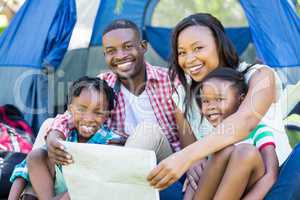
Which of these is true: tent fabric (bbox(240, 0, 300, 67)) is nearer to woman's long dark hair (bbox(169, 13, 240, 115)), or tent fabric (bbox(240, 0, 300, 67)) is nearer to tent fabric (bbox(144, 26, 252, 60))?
tent fabric (bbox(144, 26, 252, 60))

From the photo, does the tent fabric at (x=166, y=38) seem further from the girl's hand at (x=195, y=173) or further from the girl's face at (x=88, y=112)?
the girl's hand at (x=195, y=173)

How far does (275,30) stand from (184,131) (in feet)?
3.22

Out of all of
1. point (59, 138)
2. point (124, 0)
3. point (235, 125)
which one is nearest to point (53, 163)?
point (59, 138)

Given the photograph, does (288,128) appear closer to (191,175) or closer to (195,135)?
(195,135)

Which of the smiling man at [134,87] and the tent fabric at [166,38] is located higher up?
the tent fabric at [166,38]

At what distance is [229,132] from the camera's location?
1764mm

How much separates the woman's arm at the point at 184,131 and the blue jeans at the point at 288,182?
464mm

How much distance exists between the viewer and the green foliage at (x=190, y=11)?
3.19m

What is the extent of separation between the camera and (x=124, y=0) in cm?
323

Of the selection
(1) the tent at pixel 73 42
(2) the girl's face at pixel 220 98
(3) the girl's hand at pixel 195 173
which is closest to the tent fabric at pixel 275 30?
(1) the tent at pixel 73 42

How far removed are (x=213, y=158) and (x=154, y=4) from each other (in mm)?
1629

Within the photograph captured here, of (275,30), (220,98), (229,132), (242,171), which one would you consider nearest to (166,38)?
(275,30)

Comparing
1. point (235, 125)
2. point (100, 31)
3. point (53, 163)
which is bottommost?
point (53, 163)

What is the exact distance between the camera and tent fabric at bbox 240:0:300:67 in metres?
2.88
